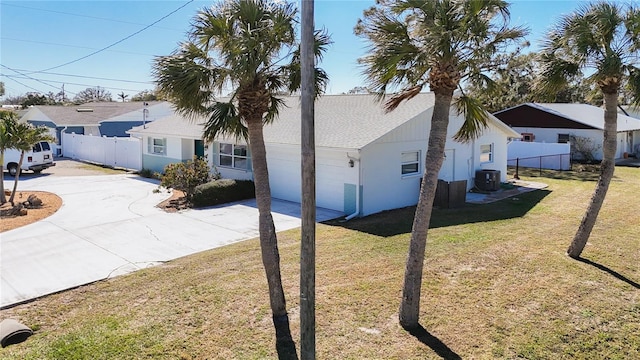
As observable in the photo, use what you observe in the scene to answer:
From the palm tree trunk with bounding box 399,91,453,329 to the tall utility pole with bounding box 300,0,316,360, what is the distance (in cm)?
229

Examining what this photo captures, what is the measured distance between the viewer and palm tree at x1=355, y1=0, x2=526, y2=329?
6.34 metres

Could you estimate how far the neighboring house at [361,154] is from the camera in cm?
1505

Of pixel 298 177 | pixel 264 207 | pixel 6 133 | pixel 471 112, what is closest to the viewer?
pixel 264 207

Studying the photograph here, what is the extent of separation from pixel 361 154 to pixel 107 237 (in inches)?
309

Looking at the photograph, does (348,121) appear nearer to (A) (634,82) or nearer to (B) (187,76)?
(A) (634,82)

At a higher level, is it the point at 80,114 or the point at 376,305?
the point at 80,114

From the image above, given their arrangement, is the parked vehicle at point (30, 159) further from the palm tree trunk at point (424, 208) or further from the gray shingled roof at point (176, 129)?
the palm tree trunk at point (424, 208)

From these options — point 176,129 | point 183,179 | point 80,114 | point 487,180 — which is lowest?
point 487,180

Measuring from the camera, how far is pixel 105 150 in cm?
2923

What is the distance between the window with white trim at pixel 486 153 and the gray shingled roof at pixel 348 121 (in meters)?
4.51

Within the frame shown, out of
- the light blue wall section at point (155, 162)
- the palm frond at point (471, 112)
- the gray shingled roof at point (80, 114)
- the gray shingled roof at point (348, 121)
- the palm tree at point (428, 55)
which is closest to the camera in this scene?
the palm tree at point (428, 55)

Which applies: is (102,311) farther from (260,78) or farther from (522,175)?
(522,175)

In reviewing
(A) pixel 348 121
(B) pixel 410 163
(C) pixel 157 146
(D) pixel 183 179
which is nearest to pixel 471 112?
(B) pixel 410 163

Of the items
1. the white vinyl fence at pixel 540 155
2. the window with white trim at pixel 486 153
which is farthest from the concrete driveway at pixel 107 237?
the white vinyl fence at pixel 540 155
